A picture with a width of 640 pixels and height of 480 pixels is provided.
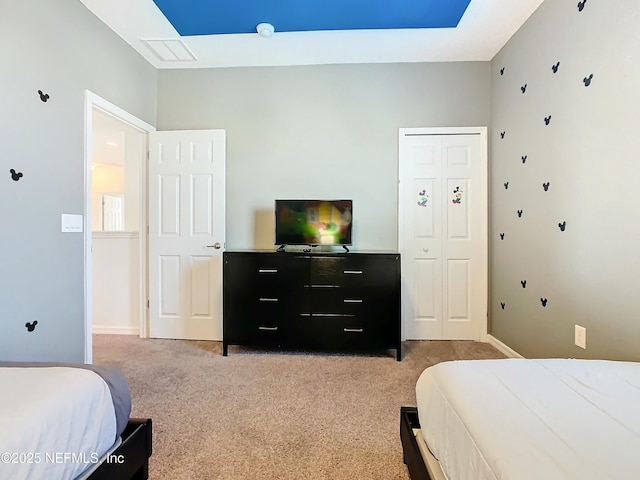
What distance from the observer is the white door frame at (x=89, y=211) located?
220 centimetres

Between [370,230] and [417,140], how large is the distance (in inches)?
39.2

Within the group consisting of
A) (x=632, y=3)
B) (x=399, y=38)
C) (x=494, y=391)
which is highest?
(x=399, y=38)

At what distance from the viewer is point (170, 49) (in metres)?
2.75

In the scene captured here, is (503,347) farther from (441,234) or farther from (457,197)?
(457,197)

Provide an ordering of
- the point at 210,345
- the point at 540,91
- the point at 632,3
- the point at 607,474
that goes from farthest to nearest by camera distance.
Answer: the point at 210,345
the point at 540,91
the point at 632,3
the point at 607,474

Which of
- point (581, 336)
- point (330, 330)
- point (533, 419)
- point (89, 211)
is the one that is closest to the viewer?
point (533, 419)

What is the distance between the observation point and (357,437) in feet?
5.15

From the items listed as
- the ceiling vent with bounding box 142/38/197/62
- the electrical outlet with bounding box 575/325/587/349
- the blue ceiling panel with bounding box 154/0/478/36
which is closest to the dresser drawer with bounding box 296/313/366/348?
the electrical outlet with bounding box 575/325/587/349

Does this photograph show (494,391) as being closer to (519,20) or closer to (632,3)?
(632,3)

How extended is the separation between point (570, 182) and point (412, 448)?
186cm

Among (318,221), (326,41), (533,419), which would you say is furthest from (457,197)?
(533,419)

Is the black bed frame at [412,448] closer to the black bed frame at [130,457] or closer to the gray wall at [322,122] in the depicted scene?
the black bed frame at [130,457]

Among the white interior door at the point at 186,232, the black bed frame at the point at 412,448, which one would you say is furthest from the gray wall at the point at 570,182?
the white interior door at the point at 186,232

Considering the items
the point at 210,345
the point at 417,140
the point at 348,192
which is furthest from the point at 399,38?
the point at 210,345
